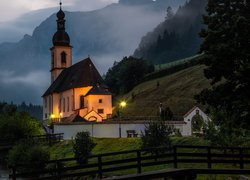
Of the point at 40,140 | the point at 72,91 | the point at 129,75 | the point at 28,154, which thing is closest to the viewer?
the point at 28,154

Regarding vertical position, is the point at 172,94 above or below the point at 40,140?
above

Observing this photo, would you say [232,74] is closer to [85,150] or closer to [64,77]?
[85,150]

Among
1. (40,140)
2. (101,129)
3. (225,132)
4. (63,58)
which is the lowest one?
(40,140)

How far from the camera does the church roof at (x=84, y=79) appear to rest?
10250 cm

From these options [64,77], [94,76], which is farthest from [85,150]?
[64,77]

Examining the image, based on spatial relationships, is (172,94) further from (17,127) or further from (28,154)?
(28,154)

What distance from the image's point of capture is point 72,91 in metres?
105

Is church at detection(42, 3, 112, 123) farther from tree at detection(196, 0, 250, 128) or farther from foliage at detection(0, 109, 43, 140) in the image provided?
tree at detection(196, 0, 250, 128)

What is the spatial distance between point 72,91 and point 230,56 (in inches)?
2861

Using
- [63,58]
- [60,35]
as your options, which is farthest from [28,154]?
[60,35]

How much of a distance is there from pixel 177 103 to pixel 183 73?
2448cm

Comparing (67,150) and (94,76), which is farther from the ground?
(94,76)

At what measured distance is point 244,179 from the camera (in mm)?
21578

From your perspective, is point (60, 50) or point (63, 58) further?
point (63, 58)
